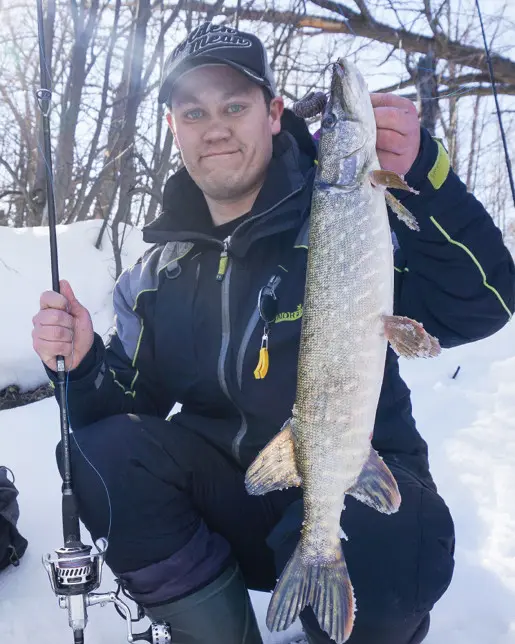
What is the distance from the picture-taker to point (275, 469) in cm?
151

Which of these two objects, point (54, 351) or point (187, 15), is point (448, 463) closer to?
point (54, 351)

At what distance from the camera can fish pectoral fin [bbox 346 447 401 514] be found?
56.9 inches

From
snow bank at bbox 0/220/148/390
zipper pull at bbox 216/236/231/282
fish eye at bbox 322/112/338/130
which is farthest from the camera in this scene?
snow bank at bbox 0/220/148/390

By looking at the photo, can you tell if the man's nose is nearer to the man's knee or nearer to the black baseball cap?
the black baseball cap

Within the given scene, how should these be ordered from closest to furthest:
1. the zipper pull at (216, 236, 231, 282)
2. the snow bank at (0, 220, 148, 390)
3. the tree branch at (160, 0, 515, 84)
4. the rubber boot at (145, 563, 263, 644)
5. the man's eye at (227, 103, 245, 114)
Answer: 1. the rubber boot at (145, 563, 263, 644)
2. the zipper pull at (216, 236, 231, 282)
3. the man's eye at (227, 103, 245, 114)
4. the snow bank at (0, 220, 148, 390)
5. the tree branch at (160, 0, 515, 84)

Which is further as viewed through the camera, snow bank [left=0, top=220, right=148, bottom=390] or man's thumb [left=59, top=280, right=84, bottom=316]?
snow bank [left=0, top=220, right=148, bottom=390]

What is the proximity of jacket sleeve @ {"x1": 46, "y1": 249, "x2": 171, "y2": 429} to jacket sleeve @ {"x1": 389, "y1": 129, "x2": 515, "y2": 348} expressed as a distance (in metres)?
1.00

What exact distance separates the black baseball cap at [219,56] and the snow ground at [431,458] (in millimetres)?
1954

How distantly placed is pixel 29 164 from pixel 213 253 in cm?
1093

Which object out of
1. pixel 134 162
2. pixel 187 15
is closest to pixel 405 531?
pixel 134 162

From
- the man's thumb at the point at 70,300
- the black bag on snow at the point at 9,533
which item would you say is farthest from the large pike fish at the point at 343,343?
the black bag on snow at the point at 9,533

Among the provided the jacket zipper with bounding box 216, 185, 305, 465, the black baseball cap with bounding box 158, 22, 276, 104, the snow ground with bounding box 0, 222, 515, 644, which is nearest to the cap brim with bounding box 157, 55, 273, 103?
the black baseball cap with bounding box 158, 22, 276, 104

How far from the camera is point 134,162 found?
7836 mm

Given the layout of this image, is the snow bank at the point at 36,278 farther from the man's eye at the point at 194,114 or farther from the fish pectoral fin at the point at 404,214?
the fish pectoral fin at the point at 404,214
